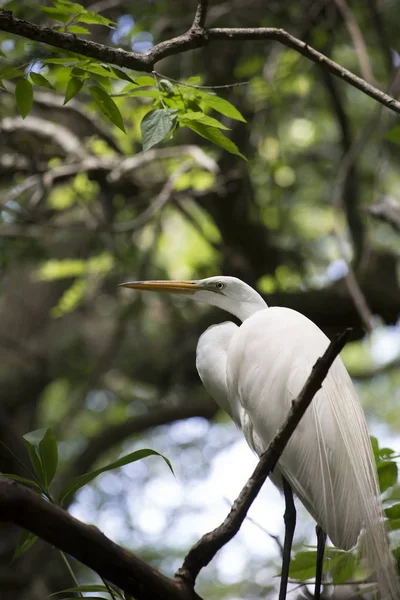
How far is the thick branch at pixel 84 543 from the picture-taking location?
1.10m

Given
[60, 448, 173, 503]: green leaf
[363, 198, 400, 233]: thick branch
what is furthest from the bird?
[363, 198, 400, 233]: thick branch

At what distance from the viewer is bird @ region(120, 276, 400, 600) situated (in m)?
1.83

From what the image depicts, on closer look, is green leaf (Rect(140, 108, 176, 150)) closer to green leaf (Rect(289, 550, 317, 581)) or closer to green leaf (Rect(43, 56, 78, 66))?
green leaf (Rect(43, 56, 78, 66))

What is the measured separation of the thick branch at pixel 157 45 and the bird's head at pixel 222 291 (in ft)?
2.95

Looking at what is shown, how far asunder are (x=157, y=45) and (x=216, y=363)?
1155 millimetres

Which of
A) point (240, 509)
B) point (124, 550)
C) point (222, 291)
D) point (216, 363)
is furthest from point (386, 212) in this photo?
point (124, 550)

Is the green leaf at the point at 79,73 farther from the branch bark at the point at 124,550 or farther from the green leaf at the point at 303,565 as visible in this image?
the green leaf at the point at 303,565

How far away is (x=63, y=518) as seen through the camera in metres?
1.12

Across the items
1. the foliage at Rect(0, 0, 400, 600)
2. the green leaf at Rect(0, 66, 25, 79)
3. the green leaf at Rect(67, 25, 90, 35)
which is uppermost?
the foliage at Rect(0, 0, 400, 600)

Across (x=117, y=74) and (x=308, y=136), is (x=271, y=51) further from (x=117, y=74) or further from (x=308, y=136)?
(x=117, y=74)

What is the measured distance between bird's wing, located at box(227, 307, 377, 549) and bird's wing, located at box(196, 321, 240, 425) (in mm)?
218

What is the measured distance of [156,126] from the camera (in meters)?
1.54

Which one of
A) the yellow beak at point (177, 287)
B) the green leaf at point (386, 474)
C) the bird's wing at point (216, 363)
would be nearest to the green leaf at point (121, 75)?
the yellow beak at point (177, 287)

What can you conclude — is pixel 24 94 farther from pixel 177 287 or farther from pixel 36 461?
pixel 177 287
